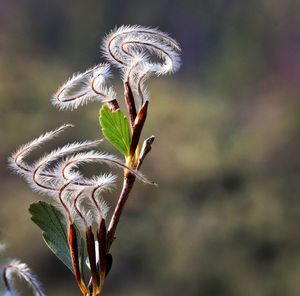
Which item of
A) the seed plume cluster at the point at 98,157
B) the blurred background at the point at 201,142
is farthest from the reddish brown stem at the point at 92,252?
the blurred background at the point at 201,142

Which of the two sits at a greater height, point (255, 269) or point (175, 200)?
point (175, 200)

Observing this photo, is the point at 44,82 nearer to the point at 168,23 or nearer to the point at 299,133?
the point at 168,23

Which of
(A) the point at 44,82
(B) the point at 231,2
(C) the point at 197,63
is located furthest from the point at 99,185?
(B) the point at 231,2

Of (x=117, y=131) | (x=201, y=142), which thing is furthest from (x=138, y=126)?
(x=201, y=142)

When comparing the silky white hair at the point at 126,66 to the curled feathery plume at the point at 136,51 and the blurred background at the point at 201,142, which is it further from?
the blurred background at the point at 201,142

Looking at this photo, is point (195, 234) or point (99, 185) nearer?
point (99, 185)

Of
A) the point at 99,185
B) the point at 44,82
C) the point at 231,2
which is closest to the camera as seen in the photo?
the point at 99,185

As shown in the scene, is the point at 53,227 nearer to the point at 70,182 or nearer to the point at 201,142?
the point at 70,182

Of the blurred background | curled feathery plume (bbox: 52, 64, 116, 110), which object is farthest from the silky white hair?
the blurred background
